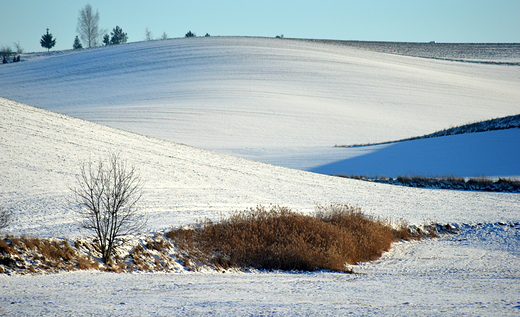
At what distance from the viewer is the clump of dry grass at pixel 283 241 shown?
32.8ft

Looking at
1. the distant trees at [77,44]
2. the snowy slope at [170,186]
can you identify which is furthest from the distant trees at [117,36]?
the snowy slope at [170,186]

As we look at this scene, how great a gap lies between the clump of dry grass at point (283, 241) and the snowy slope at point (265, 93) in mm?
14145

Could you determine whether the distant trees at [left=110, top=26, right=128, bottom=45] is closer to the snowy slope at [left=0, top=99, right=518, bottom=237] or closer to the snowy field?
the snowy field

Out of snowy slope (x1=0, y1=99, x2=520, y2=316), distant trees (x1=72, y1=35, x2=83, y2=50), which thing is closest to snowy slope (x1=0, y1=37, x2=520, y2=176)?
snowy slope (x1=0, y1=99, x2=520, y2=316)

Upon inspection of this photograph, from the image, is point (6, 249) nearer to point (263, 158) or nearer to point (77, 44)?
point (263, 158)

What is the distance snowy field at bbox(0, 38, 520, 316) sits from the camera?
684 cm

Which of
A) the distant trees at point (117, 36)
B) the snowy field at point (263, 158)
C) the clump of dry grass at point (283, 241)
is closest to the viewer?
the snowy field at point (263, 158)

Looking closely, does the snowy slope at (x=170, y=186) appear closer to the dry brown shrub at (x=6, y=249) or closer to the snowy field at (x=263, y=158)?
the snowy field at (x=263, y=158)

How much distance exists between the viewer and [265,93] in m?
44.7

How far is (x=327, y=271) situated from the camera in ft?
32.3

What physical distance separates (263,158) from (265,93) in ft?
58.8

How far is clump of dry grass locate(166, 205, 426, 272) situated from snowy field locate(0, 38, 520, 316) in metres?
0.51

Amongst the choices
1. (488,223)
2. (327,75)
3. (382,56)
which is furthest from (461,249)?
(382,56)

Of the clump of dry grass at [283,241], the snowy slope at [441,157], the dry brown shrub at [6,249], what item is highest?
the snowy slope at [441,157]
